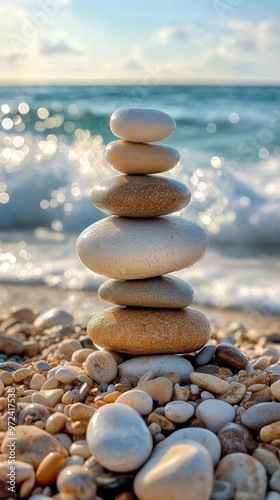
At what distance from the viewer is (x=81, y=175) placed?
12.3m

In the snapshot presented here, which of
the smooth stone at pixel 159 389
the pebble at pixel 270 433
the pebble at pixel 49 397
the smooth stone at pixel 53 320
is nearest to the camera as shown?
the pebble at pixel 270 433

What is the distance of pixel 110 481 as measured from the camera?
7.50ft

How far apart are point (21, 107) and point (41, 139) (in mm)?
5259

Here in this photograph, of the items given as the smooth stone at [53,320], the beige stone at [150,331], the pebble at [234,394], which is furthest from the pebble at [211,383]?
the smooth stone at [53,320]

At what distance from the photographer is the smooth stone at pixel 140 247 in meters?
3.18

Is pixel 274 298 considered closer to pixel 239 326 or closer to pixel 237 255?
pixel 239 326

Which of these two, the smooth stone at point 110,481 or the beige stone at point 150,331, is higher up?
the beige stone at point 150,331

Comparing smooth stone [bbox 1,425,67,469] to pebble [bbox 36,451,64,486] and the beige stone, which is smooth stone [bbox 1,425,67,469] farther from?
the beige stone

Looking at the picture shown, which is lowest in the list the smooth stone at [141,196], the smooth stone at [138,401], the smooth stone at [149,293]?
the smooth stone at [138,401]

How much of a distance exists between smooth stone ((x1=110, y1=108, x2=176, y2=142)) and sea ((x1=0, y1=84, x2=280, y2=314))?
369cm

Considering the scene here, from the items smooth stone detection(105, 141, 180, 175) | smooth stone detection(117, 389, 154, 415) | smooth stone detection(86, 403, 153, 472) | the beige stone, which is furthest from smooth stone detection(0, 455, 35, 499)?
smooth stone detection(105, 141, 180, 175)

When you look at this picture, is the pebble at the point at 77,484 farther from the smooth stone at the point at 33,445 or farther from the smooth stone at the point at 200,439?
the smooth stone at the point at 200,439

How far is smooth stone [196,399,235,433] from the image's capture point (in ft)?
8.93

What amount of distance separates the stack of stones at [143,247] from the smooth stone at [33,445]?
2.56 ft
